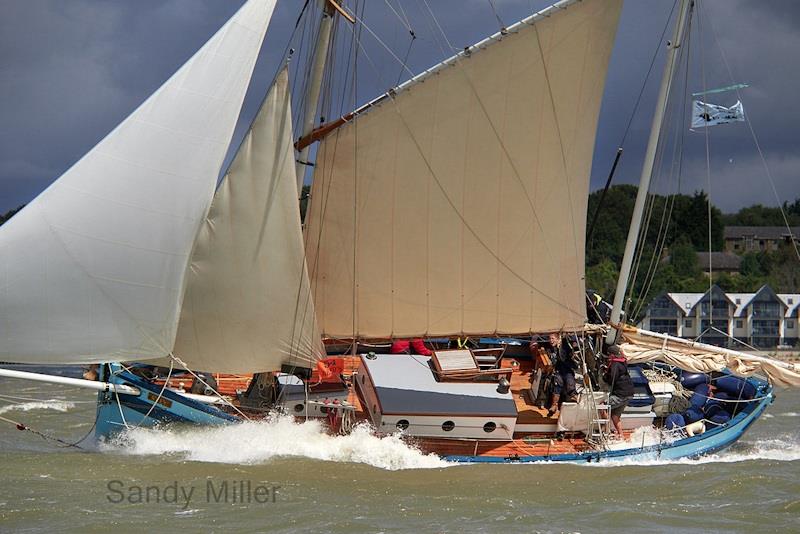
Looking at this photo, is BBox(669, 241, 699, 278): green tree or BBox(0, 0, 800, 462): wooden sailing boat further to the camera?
BBox(669, 241, 699, 278): green tree

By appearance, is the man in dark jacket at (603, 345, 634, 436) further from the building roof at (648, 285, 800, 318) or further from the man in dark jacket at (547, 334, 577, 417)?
the building roof at (648, 285, 800, 318)

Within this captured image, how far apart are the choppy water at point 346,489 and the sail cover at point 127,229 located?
2574mm

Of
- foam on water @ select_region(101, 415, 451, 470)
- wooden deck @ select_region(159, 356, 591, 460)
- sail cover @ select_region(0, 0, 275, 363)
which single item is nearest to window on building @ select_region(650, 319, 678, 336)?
wooden deck @ select_region(159, 356, 591, 460)

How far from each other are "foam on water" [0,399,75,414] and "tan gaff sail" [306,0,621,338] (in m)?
18.3

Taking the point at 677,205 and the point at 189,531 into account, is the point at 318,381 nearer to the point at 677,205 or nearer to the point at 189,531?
the point at 189,531

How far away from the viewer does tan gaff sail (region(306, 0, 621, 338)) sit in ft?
84.9

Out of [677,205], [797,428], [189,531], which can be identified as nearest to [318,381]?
[189,531]

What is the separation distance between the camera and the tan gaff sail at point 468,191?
25.9 meters

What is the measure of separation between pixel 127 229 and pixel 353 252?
21.0 ft

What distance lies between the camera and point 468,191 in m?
26.5

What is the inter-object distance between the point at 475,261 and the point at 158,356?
8578 mm

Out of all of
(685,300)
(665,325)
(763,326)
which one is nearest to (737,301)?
(763,326)

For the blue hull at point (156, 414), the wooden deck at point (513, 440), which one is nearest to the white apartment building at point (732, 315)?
the wooden deck at point (513, 440)

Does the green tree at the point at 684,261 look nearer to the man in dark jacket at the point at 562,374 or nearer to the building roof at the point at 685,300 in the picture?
the building roof at the point at 685,300
